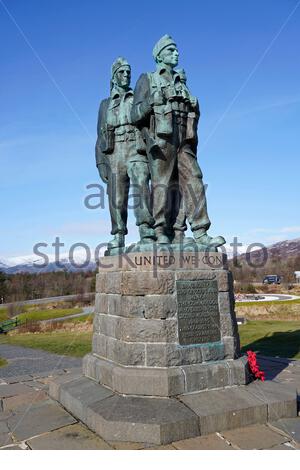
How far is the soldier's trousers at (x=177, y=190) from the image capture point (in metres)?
5.51

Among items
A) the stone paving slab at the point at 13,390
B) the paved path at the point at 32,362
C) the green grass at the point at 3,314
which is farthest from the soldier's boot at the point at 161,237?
the green grass at the point at 3,314

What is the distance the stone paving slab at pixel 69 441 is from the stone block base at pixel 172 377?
0.66m

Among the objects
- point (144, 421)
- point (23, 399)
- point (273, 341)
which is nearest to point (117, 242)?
point (23, 399)

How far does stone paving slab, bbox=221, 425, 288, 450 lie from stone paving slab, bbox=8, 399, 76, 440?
5.77 feet

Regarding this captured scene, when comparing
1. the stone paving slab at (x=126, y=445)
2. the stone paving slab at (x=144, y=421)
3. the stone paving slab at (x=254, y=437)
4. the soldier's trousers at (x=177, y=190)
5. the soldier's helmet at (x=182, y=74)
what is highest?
the soldier's helmet at (x=182, y=74)

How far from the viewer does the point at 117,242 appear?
245 inches

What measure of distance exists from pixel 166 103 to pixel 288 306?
20319 millimetres

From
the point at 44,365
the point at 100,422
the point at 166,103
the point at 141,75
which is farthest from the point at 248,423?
the point at 44,365

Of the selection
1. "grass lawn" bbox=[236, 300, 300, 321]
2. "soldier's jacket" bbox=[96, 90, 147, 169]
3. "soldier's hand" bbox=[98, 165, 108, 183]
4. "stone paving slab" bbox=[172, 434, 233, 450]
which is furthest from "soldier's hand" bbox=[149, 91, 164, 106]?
"grass lawn" bbox=[236, 300, 300, 321]

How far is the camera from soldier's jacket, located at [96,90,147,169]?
6094mm

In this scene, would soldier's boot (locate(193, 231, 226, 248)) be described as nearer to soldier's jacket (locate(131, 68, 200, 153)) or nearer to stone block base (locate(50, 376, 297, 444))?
soldier's jacket (locate(131, 68, 200, 153))

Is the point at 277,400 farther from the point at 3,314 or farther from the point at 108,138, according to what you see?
the point at 3,314

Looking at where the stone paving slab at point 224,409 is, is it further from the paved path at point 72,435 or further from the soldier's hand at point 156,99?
the soldier's hand at point 156,99
